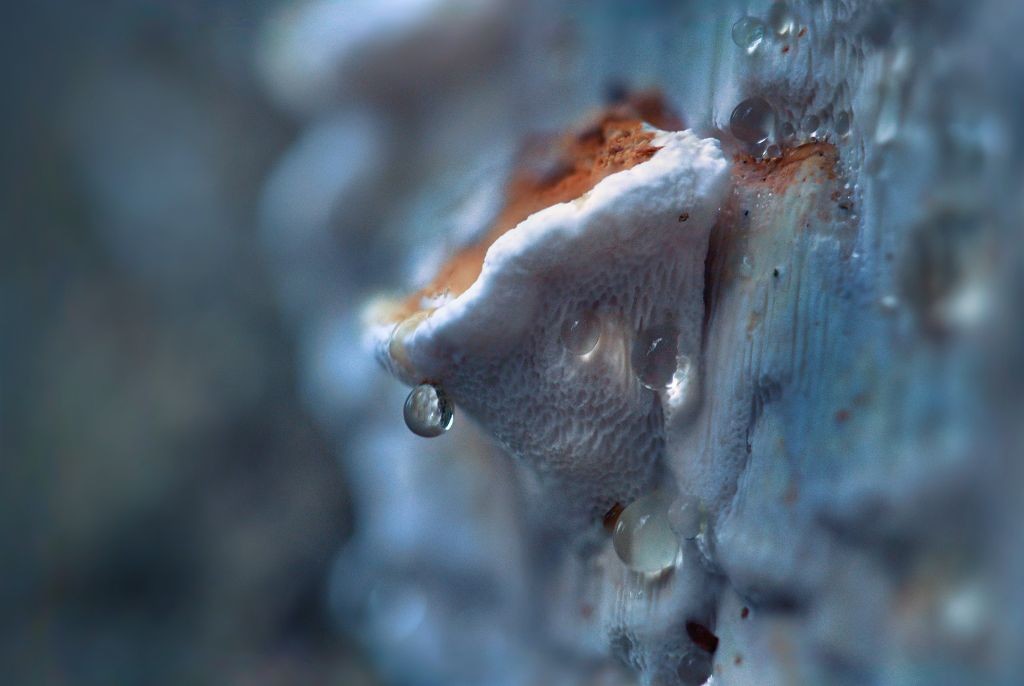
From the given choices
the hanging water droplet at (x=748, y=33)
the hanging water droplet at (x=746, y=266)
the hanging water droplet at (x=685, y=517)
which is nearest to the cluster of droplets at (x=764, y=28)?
the hanging water droplet at (x=748, y=33)

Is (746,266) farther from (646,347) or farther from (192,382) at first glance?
(192,382)

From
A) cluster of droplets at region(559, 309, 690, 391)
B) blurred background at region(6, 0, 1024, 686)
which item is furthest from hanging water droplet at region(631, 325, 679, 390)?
blurred background at region(6, 0, 1024, 686)

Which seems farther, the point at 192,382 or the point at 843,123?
the point at 192,382

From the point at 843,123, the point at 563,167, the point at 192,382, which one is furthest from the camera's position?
the point at 192,382

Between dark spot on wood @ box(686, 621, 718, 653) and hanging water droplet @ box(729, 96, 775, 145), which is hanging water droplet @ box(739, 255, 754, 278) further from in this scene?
dark spot on wood @ box(686, 621, 718, 653)

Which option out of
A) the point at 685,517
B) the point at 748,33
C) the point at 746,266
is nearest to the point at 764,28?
the point at 748,33

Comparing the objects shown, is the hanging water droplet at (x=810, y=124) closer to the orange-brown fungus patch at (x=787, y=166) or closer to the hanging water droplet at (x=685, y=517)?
the orange-brown fungus patch at (x=787, y=166)
